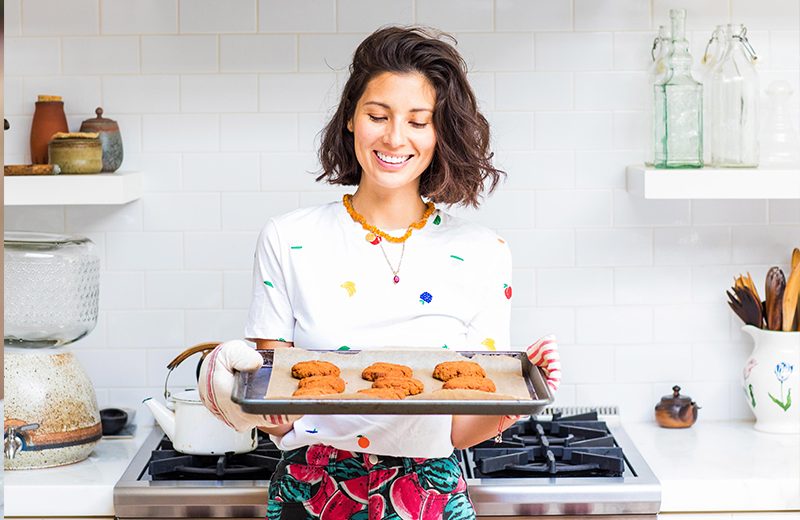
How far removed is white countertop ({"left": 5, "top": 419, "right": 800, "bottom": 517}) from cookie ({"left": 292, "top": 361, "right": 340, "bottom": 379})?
768 millimetres

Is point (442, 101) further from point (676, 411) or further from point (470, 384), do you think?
point (676, 411)

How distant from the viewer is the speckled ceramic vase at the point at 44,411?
2.17m

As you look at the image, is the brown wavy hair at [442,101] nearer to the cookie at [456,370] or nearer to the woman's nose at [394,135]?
the woman's nose at [394,135]

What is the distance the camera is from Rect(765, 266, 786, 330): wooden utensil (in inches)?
95.6

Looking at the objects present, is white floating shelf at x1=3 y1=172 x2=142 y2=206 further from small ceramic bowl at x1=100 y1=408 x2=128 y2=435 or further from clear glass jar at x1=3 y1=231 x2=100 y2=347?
small ceramic bowl at x1=100 y1=408 x2=128 y2=435

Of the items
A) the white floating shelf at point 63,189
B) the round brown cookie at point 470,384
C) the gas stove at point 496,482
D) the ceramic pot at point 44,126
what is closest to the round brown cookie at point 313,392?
the round brown cookie at point 470,384

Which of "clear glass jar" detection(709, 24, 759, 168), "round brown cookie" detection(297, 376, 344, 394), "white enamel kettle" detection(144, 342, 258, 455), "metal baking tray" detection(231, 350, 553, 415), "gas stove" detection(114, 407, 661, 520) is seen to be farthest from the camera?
"clear glass jar" detection(709, 24, 759, 168)

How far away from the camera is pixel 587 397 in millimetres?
2619

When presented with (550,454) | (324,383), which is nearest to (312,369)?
(324,383)

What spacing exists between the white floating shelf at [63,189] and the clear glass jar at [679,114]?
1284 millimetres

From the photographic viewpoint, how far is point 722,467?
2189mm

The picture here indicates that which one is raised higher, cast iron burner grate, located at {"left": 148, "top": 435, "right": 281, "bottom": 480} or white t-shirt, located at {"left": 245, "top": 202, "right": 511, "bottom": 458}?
white t-shirt, located at {"left": 245, "top": 202, "right": 511, "bottom": 458}

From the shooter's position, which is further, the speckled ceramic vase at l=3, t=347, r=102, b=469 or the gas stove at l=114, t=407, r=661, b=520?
the speckled ceramic vase at l=3, t=347, r=102, b=469

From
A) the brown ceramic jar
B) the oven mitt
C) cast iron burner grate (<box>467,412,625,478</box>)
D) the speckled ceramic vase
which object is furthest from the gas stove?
the oven mitt
